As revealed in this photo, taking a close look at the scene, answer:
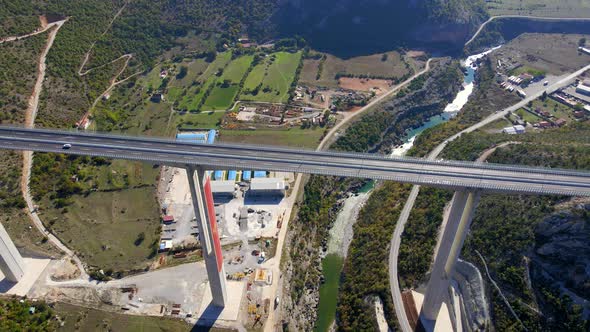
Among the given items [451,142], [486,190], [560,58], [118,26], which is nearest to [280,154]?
[486,190]

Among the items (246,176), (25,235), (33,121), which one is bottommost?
(246,176)

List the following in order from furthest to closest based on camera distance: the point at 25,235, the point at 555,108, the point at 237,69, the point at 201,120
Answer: the point at 237,69, the point at 201,120, the point at 555,108, the point at 25,235

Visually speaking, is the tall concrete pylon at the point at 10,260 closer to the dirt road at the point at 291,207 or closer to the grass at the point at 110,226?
the grass at the point at 110,226

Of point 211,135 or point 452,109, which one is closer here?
point 211,135

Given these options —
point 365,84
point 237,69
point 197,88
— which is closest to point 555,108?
point 365,84

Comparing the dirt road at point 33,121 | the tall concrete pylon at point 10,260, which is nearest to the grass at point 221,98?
the dirt road at point 33,121

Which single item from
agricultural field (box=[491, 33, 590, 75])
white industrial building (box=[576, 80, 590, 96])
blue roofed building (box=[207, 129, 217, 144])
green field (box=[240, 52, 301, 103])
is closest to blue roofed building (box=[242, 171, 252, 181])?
blue roofed building (box=[207, 129, 217, 144])

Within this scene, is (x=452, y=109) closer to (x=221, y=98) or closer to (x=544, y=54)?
(x=544, y=54)
